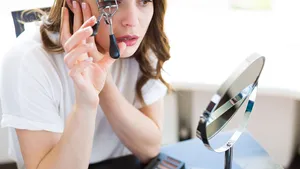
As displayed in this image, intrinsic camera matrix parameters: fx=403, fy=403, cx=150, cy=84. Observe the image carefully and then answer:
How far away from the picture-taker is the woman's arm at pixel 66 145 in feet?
2.51

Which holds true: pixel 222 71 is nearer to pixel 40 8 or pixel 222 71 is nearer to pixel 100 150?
pixel 100 150

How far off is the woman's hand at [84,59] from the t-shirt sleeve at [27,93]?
79 millimetres

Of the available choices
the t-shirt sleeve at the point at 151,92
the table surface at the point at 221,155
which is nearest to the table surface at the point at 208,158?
the table surface at the point at 221,155

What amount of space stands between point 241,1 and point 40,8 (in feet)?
2.08

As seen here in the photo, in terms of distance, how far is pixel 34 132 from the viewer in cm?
77

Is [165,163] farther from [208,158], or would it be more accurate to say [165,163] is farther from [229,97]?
[229,97]

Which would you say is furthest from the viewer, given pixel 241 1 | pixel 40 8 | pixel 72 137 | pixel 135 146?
pixel 241 1

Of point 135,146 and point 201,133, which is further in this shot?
point 135,146

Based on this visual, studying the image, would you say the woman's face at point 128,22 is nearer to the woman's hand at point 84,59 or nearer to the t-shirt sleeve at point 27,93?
the woman's hand at point 84,59

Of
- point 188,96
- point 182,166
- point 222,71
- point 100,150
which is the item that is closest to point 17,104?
point 100,150

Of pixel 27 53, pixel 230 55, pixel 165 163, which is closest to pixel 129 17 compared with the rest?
pixel 27 53

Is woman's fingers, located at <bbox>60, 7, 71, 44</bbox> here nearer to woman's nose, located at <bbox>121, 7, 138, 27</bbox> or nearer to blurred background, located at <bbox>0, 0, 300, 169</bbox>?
woman's nose, located at <bbox>121, 7, 138, 27</bbox>

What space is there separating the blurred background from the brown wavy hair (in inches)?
6.1

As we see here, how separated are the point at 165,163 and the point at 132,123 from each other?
0.38 feet
